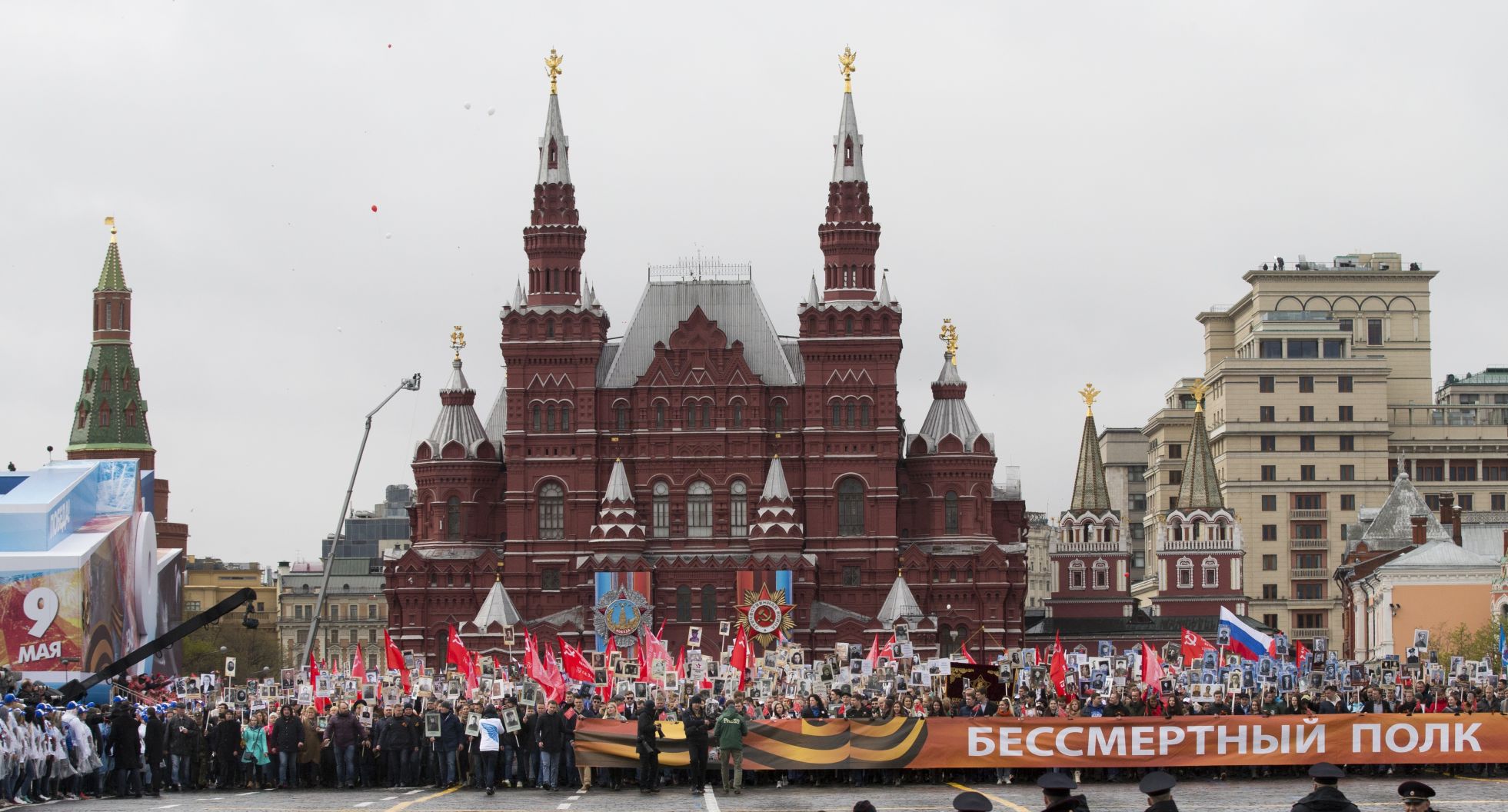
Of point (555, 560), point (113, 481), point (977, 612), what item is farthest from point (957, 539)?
point (113, 481)

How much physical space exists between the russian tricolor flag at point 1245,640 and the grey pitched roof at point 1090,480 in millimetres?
57322

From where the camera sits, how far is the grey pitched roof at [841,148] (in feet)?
324

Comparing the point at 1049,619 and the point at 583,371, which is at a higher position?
the point at 583,371

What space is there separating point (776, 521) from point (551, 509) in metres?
9.89

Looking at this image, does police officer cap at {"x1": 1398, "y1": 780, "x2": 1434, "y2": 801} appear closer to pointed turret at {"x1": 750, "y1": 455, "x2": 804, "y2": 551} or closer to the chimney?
pointed turret at {"x1": 750, "y1": 455, "x2": 804, "y2": 551}

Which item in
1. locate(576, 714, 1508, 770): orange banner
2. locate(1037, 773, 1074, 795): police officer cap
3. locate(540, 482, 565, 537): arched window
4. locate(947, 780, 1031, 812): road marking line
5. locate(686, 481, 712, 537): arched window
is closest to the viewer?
locate(1037, 773, 1074, 795): police officer cap

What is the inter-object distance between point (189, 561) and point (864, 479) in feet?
359

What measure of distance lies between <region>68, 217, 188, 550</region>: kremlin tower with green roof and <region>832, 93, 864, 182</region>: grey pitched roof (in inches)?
1639

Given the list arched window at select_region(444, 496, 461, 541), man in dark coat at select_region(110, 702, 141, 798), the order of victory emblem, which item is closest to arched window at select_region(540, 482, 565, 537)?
arched window at select_region(444, 496, 461, 541)

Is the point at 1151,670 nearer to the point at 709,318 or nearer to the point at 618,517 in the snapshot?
the point at 618,517

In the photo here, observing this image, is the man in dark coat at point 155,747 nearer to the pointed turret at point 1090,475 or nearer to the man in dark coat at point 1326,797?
the man in dark coat at point 1326,797

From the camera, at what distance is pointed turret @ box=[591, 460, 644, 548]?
94.6 m

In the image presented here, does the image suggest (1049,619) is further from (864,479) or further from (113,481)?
(113,481)

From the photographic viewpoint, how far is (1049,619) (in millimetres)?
116750
